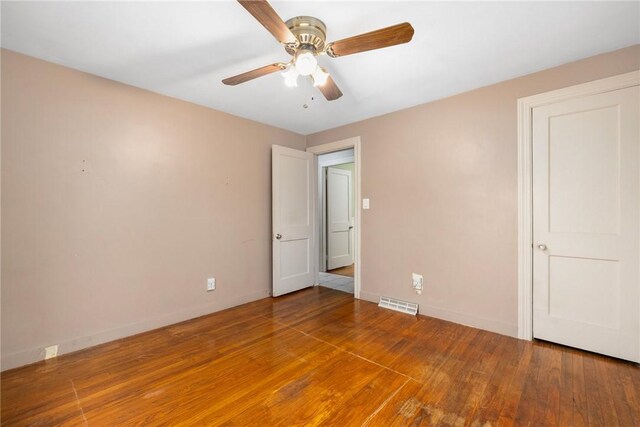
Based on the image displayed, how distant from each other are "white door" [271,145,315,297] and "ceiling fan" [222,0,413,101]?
1.85m

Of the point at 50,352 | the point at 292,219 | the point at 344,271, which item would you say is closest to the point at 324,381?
the point at 50,352

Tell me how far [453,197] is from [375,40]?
6.26 ft

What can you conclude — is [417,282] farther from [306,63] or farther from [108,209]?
[108,209]

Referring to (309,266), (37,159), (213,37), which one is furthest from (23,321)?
(309,266)

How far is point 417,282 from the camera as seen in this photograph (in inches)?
122

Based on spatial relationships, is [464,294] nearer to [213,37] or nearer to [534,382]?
[534,382]

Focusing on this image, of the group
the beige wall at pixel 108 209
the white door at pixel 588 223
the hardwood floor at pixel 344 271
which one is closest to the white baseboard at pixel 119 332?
the beige wall at pixel 108 209

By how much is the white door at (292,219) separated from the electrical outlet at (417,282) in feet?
5.27

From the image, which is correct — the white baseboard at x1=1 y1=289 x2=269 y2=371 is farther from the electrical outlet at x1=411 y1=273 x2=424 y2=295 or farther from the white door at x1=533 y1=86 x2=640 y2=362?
the white door at x1=533 y1=86 x2=640 y2=362

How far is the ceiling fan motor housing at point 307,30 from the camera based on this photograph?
5.49 feet

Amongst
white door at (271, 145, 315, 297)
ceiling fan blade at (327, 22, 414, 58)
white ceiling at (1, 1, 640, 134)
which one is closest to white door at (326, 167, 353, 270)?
white door at (271, 145, 315, 297)

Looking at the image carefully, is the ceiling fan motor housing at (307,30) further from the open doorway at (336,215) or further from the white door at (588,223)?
the open doorway at (336,215)

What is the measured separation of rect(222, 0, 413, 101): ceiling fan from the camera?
1.36 meters

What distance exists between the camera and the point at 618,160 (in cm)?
207
